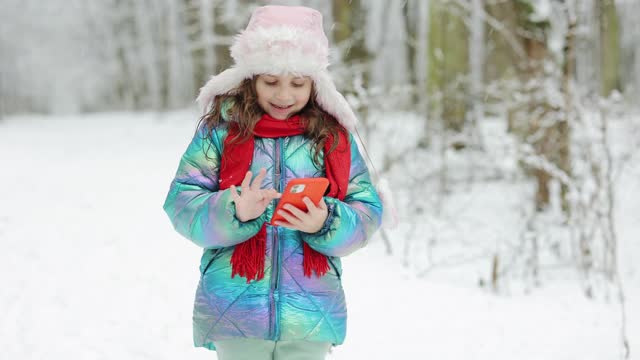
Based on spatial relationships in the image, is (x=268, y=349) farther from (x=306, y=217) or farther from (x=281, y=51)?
(x=281, y=51)

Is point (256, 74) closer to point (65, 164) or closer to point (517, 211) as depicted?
point (517, 211)

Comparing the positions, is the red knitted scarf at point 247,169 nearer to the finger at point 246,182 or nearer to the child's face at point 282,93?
the child's face at point 282,93

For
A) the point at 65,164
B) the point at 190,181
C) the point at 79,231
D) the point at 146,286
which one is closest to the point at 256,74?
the point at 190,181

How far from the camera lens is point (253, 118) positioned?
6.74 ft

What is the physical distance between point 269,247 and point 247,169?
9.7 inches

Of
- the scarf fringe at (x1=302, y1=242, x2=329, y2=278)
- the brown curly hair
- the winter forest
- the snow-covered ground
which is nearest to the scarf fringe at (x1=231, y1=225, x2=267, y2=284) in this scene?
the scarf fringe at (x1=302, y1=242, x2=329, y2=278)

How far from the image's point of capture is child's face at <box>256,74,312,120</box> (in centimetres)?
207

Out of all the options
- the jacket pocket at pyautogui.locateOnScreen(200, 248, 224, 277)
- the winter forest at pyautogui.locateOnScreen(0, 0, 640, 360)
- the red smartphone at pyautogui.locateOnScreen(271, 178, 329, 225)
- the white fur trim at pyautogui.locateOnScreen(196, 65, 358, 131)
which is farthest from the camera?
the winter forest at pyautogui.locateOnScreen(0, 0, 640, 360)

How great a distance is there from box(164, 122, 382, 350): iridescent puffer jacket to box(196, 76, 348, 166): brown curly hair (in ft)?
0.10

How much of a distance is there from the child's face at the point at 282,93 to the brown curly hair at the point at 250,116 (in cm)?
4

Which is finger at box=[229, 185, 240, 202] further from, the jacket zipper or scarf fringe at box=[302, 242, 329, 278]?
scarf fringe at box=[302, 242, 329, 278]

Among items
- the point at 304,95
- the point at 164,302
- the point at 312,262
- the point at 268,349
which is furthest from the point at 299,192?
the point at 164,302

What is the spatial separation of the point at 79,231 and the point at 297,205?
5076 mm

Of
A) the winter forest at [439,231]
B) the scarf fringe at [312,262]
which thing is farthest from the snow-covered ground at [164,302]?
the scarf fringe at [312,262]
